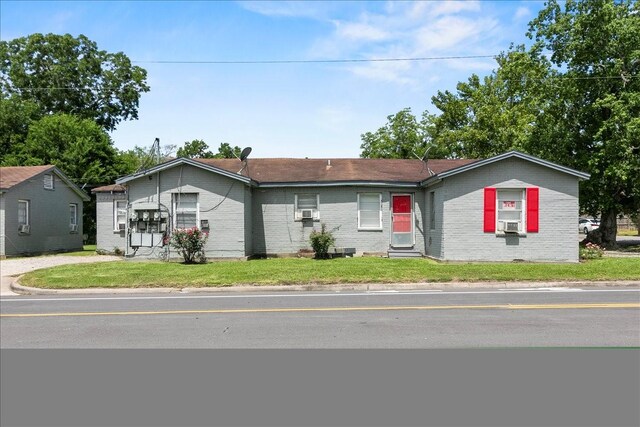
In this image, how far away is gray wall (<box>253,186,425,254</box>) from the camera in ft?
74.1

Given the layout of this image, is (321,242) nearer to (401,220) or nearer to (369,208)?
(369,208)

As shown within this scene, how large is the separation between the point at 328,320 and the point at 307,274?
640 cm

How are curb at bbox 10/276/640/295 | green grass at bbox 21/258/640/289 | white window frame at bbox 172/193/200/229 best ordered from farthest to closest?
white window frame at bbox 172/193/200/229, green grass at bbox 21/258/640/289, curb at bbox 10/276/640/295

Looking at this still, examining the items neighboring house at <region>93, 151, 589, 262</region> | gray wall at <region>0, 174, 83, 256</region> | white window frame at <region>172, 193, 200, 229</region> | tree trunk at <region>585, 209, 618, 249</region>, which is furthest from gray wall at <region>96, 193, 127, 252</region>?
tree trunk at <region>585, 209, 618, 249</region>

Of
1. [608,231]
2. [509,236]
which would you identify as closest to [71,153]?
[509,236]

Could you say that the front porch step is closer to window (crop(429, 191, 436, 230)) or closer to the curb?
window (crop(429, 191, 436, 230))

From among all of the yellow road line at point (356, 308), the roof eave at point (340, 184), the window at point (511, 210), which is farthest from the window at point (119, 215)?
the window at point (511, 210)

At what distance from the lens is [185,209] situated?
21141mm

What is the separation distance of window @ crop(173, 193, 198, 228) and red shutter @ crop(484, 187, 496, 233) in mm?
10645

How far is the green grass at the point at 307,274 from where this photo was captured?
590 inches

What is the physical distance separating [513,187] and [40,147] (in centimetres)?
3396

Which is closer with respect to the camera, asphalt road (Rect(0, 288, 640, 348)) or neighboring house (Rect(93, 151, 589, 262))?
asphalt road (Rect(0, 288, 640, 348))

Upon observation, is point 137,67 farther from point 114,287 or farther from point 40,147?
point 114,287

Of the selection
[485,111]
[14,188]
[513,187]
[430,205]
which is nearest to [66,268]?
[14,188]
